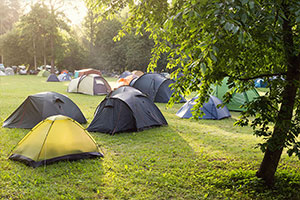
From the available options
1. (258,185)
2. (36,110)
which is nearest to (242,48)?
(258,185)

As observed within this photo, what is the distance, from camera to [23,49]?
4803 centimetres

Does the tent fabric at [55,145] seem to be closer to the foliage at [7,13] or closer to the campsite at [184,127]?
the campsite at [184,127]

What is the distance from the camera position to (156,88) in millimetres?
16719

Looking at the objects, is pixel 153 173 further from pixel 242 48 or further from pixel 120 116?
pixel 120 116

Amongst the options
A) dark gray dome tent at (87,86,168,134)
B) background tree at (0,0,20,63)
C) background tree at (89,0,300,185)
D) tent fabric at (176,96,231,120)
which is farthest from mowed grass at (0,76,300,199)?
background tree at (0,0,20,63)

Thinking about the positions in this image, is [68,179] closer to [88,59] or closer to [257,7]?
[257,7]

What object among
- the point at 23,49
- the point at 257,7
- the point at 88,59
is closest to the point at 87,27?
the point at 88,59

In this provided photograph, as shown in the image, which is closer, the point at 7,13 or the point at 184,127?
the point at 184,127

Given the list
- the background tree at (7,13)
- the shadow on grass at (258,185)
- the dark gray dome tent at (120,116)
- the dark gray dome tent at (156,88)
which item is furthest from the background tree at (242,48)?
the background tree at (7,13)

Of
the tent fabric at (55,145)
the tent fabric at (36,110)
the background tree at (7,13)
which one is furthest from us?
the background tree at (7,13)

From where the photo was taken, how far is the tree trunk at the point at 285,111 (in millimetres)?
4055

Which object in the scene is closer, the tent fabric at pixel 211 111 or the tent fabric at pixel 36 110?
the tent fabric at pixel 36 110

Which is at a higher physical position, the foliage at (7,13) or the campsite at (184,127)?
the foliage at (7,13)

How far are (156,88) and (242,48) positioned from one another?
13064 mm
